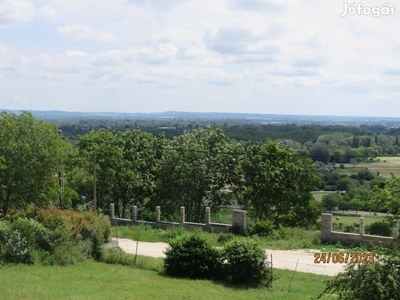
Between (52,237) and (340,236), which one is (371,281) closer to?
(52,237)

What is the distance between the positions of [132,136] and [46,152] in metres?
15.5

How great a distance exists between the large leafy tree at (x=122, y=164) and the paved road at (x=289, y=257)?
10695 millimetres

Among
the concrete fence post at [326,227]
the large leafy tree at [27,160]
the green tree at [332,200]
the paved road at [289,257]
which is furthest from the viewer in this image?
the green tree at [332,200]

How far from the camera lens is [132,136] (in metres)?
39.3

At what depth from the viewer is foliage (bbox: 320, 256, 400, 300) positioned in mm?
9570

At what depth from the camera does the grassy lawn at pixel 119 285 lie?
13496 mm

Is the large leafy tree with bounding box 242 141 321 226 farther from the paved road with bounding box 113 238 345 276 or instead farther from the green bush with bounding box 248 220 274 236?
the paved road with bounding box 113 238 345 276

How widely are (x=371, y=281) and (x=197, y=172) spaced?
2658cm

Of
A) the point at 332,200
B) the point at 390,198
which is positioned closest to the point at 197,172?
the point at 390,198

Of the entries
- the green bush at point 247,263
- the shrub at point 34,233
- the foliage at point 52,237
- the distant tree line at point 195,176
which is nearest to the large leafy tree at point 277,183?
the distant tree line at point 195,176

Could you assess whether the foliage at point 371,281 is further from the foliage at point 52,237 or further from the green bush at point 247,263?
the foliage at point 52,237

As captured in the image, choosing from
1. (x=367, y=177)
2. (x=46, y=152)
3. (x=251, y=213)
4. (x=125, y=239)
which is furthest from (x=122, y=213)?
(x=367, y=177)

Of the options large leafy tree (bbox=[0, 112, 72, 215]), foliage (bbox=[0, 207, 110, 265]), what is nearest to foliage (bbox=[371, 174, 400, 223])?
foliage (bbox=[0, 207, 110, 265])

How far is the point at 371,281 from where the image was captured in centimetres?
975
